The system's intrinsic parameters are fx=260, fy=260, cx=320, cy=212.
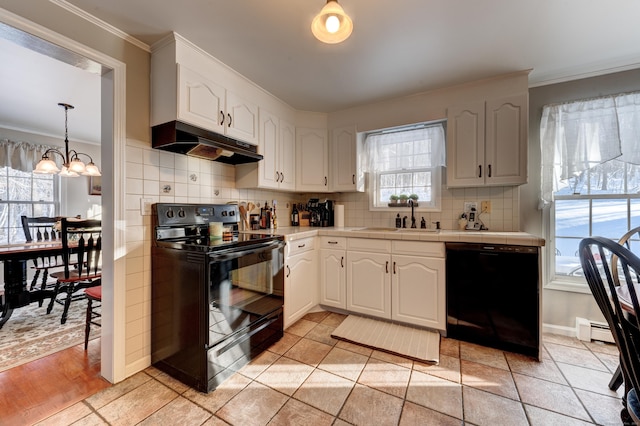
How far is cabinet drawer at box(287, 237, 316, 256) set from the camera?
234cm

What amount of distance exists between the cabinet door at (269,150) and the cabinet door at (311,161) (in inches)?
14.9

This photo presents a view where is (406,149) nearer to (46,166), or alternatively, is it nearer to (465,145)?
(465,145)

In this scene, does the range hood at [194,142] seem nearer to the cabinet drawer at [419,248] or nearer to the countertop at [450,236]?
the countertop at [450,236]

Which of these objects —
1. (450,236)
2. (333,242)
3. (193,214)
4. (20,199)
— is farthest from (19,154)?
(450,236)

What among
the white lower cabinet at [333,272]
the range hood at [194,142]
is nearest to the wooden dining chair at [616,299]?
the white lower cabinet at [333,272]

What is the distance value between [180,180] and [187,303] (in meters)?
0.99

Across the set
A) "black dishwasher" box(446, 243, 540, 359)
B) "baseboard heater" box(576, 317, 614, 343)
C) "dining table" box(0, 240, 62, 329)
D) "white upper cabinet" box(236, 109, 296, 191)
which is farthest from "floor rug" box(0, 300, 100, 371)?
"baseboard heater" box(576, 317, 614, 343)

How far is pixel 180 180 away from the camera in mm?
2092

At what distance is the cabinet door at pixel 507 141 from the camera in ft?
7.50

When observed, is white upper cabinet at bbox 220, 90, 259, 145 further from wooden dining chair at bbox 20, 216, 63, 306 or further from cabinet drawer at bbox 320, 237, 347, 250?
wooden dining chair at bbox 20, 216, 63, 306

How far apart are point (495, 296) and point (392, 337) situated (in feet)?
2.84

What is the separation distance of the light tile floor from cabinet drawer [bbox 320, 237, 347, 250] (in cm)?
94

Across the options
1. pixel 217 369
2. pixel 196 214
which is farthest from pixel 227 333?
pixel 196 214

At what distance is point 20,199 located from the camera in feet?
12.5
